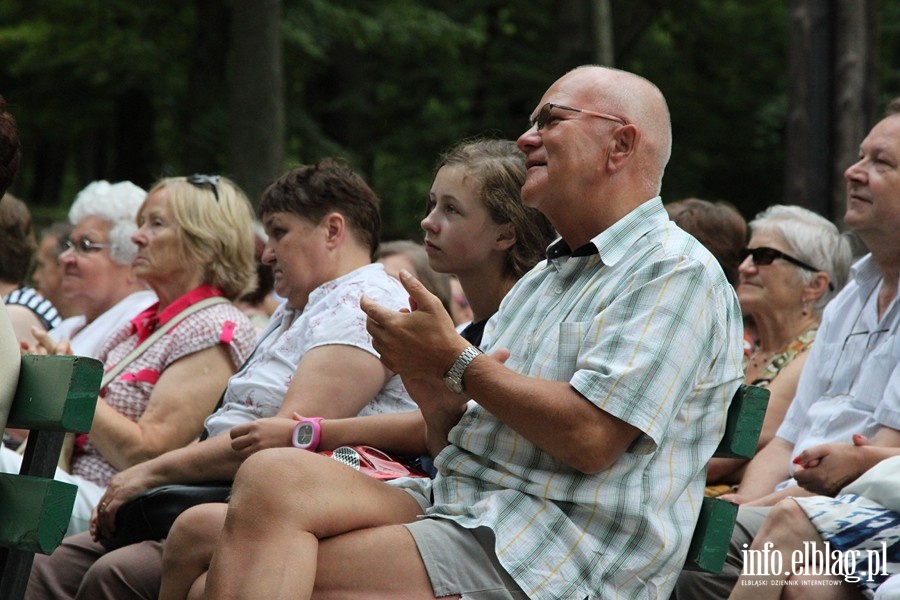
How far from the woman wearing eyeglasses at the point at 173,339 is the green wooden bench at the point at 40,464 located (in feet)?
5.06

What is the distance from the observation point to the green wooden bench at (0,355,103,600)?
2559 mm

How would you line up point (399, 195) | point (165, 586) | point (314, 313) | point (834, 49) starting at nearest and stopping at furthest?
point (165, 586), point (314, 313), point (834, 49), point (399, 195)

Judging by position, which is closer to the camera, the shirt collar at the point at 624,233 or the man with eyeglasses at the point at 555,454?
the man with eyeglasses at the point at 555,454

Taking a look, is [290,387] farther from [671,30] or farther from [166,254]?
[671,30]

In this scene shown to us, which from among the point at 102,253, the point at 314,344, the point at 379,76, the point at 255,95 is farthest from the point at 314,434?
the point at 379,76

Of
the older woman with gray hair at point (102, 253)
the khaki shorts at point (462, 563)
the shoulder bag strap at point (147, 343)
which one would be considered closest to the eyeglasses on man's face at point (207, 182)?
the shoulder bag strap at point (147, 343)

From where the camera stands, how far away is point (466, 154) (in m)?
3.63

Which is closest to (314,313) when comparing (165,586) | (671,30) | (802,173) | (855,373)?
(165,586)

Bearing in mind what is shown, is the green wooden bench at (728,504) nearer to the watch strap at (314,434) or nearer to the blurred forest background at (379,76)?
the watch strap at (314,434)

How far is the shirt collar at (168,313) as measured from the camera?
4.64 meters

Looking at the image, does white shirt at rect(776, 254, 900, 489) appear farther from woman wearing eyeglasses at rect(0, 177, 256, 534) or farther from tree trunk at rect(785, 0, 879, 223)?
tree trunk at rect(785, 0, 879, 223)

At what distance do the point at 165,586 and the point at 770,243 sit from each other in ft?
8.77

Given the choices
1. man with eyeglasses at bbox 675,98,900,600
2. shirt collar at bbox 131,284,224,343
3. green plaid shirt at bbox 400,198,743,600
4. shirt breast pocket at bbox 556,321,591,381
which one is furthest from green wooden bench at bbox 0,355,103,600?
shirt collar at bbox 131,284,224,343

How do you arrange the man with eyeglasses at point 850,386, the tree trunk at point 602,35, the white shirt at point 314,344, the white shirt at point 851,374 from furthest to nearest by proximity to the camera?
Answer: the tree trunk at point 602,35 < the white shirt at point 314,344 < the white shirt at point 851,374 < the man with eyeglasses at point 850,386
